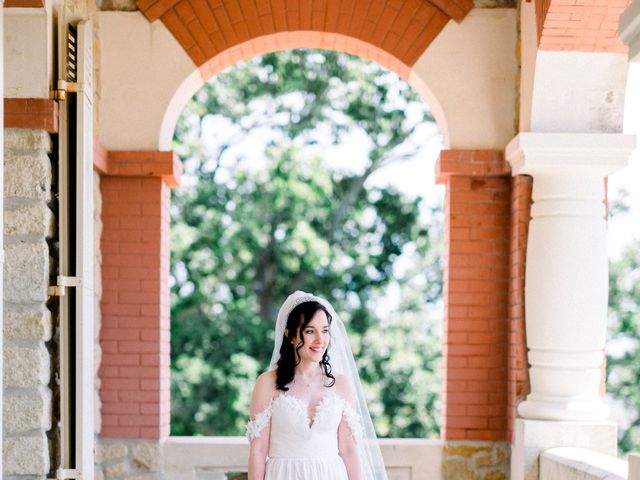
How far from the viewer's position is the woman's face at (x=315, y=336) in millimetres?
4723

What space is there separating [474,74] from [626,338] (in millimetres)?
10428

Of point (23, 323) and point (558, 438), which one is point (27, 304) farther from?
point (558, 438)

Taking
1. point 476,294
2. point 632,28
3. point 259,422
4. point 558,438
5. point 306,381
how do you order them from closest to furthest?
1. point 632,28
2. point 259,422
3. point 306,381
4. point 558,438
5. point 476,294

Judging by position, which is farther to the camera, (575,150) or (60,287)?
(575,150)

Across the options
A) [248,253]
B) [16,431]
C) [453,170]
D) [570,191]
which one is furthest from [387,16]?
[248,253]

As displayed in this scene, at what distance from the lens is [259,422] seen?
472 centimetres

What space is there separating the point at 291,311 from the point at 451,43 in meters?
2.58

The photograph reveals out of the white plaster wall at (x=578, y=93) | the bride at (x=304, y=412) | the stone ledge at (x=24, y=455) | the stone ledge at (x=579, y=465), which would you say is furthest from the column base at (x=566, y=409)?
the stone ledge at (x=24, y=455)

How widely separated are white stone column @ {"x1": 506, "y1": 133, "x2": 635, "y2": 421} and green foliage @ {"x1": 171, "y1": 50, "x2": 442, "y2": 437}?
363 inches

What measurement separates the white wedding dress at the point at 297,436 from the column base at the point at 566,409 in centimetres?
167

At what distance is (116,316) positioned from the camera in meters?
6.46

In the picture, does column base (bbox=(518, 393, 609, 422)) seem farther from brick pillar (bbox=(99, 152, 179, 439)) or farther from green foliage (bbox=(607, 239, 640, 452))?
green foliage (bbox=(607, 239, 640, 452))

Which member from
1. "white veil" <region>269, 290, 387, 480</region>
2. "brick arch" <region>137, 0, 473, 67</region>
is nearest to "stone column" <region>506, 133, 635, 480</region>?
"brick arch" <region>137, 0, 473, 67</region>

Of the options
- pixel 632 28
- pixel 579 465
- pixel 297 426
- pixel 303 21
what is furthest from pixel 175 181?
pixel 632 28
